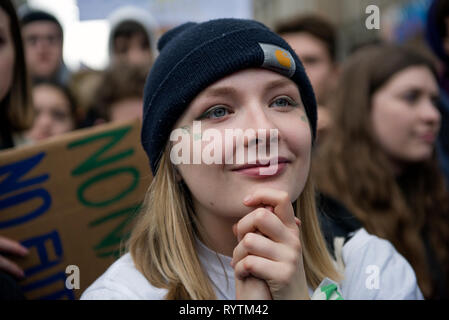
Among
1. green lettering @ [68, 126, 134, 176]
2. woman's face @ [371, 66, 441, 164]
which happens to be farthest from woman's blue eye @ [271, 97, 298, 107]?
woman's face @ [371, 66, 441, 164]

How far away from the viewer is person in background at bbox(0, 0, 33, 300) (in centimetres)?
143

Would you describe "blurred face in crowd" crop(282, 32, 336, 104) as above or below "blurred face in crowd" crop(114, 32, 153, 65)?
below

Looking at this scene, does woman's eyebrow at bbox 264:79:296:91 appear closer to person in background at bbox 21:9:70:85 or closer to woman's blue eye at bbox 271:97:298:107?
woman's blue eye at bbox 271:97:298:107

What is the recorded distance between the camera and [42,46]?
3.46 m

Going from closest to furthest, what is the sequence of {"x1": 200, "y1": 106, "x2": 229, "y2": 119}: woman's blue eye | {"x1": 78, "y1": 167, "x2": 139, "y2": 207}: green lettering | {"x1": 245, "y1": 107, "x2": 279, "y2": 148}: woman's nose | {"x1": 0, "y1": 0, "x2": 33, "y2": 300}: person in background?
{"x1": 245, "y1": 107, "x2": 279, "y2": 148}: woman's nose < {"x1": 200, "y1": 106, "x2": 229, "y2": 119}: woman's blue eye < {"x1": 0, "y1": 0, "x2": 33, "y2": 300}: person in background < {"x1": 78, "y1": 167, "x2": 139, "y2": 207}: green lettering

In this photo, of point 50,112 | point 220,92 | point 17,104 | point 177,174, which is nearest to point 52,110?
point 50,112

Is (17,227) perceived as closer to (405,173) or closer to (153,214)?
(153,214)

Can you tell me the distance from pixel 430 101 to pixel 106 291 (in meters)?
→ 1.99

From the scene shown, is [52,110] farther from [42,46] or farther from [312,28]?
[312,28]

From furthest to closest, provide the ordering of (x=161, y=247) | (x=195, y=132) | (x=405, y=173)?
(x=405, y=173) → (x=161, y=247) → (x=195, y=132)

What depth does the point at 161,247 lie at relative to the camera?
123 centimetres

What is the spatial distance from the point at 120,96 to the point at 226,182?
1.93m

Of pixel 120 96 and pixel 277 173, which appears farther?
pixel 120 96
